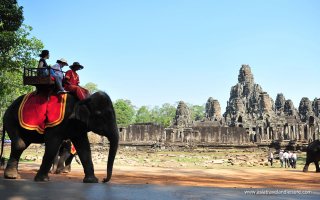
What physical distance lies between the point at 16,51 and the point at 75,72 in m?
15.2

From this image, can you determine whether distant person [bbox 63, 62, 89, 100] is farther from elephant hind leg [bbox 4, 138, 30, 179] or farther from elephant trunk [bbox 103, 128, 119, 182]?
elephant hind leg [bbox 4, 138, 30, 179]

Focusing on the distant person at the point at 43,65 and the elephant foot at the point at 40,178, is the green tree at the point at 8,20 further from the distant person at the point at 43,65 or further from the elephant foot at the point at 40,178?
the elephant foot at the point at 40,178

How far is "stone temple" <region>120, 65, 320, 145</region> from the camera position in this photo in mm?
46969

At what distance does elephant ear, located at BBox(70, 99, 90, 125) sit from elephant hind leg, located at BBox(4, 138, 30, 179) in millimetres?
1426

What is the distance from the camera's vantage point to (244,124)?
2306 inches

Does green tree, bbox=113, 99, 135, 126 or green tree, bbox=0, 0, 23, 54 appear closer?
green tree, bbox=0, 0, 23, 54

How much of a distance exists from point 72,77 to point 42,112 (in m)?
1.07

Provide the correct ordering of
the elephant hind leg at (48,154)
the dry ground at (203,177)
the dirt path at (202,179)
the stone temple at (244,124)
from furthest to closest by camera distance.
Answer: the stone temple at (244,124)
the dry ground at (203,177)
the dirt path at (202,179)
the elephant hind leg at (48,154)

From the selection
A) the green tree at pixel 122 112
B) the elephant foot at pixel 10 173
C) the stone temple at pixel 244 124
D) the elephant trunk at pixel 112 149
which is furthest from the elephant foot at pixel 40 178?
the green tree at pixel 122 112

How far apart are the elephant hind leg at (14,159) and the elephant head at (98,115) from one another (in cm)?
147

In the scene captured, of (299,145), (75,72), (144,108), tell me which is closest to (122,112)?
(144,108)

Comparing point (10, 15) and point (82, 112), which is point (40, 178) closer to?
point (82, 112)

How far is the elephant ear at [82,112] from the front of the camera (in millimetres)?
6625

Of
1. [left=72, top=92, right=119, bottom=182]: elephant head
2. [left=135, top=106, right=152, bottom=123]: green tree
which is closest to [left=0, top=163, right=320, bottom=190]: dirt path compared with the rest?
[left=72, top=92, right=119, bottom=182]: elephant head
